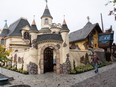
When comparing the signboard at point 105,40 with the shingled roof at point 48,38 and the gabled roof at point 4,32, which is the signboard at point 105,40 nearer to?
the shingled roof at point 48,38

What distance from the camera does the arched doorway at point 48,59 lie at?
92.7ft

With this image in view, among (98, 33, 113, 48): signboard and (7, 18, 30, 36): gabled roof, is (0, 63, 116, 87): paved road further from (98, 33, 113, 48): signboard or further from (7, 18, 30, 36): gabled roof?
(7, 18, 30, 36): gabled roof

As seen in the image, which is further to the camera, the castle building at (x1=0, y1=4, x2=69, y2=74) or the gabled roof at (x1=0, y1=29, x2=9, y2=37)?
the gabled roof at (x1=0, y1=29, x2=9, y2=37)

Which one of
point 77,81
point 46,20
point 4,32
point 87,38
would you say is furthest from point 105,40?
point 4,32

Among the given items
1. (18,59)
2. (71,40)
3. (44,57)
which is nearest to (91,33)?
(71,40)

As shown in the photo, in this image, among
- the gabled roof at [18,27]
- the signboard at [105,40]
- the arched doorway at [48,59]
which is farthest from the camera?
the gabled roof at [18,27]

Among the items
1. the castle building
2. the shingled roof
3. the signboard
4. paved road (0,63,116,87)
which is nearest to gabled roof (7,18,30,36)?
the castle building

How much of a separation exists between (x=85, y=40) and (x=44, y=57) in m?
8.91

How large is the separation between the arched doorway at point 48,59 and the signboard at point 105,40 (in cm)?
1062

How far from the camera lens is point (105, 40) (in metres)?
34.4

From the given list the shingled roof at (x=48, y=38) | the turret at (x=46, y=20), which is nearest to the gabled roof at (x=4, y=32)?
the turret at (x=46, y=20)

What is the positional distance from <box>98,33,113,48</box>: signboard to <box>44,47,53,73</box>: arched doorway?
10.6 m

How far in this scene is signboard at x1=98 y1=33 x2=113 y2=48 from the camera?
1323 inches

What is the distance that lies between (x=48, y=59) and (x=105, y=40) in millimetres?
11594
